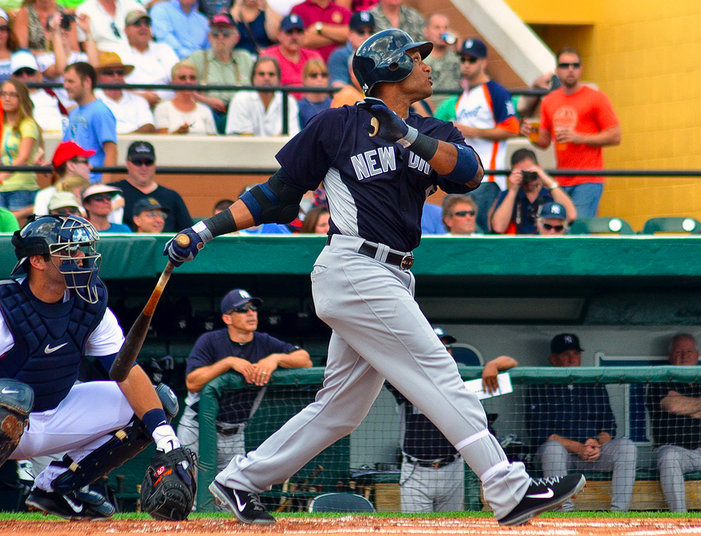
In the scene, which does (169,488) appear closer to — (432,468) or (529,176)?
(432,468)

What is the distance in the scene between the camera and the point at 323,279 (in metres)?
3.56

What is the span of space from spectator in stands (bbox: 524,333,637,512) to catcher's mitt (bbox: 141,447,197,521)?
8.22 feet

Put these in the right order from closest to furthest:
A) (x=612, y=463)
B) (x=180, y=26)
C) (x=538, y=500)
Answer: (x=538, y=500), (x=612, y=463), (x=180, y=26)

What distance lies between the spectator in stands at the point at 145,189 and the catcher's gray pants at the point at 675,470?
3.41 m

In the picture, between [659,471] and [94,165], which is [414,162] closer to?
[659,471]

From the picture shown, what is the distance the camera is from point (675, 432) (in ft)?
18.8

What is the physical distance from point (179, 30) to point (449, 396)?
21.1 ft

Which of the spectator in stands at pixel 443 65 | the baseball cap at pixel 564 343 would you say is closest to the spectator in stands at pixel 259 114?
the spectator in stands at pixel 443 65

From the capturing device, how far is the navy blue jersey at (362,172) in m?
3.55

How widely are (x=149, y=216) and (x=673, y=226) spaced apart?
3.84 metres

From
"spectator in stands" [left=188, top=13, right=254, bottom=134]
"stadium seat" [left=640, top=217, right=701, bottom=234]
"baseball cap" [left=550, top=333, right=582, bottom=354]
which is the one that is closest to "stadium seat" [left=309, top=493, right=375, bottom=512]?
"baseball cap" [left=550, top=333, right=582, bottom=354]

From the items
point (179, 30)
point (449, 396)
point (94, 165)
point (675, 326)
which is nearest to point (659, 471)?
point (675, 326)

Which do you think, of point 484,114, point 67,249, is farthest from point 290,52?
point 67,249

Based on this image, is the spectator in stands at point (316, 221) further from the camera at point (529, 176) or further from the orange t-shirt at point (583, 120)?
the orange t-shirt at point (583, 120)
